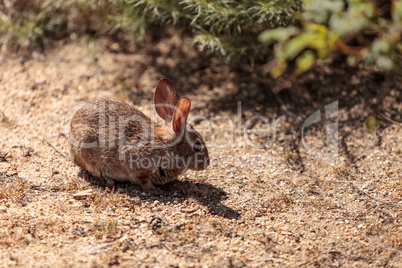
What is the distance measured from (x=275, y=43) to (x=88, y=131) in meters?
3.09

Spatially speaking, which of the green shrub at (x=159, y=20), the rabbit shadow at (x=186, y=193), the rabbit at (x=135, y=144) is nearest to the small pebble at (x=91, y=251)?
the rabbit shadow at (x=186, y=193)

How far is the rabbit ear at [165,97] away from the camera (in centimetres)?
468

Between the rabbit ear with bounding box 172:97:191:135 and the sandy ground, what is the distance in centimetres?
68

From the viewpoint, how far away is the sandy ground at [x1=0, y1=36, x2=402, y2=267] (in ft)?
12.1

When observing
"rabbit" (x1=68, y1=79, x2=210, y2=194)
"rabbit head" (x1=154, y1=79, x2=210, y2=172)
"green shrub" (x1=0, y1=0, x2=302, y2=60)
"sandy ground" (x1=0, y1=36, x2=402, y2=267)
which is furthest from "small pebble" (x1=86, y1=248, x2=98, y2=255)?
"green shrub" (x1=0, y1=0, x2=302, y2=60)

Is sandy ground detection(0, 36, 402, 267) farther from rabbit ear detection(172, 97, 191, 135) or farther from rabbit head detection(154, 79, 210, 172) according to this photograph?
rabbit ear detection(172, 97, 191, 135)

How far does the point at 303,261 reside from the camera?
3637mm

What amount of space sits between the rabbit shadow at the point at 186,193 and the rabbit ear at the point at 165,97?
84cm

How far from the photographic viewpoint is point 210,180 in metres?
4.88

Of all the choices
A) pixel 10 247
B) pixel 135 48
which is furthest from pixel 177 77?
pixel 10 247

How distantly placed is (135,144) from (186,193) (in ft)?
2.52

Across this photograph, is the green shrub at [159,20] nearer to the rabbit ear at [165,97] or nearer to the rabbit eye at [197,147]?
the rabbit ear at [165,97]

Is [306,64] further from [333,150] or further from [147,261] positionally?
[333,150]

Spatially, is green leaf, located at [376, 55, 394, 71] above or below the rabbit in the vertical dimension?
above
